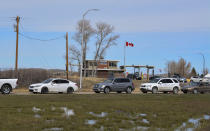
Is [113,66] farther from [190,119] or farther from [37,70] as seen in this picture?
[190,119]

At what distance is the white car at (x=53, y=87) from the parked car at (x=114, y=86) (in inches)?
105

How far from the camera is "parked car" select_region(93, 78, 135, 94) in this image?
3388 cm

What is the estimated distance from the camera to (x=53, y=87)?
1238 inches

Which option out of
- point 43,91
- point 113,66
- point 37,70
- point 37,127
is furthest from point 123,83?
point 113,66

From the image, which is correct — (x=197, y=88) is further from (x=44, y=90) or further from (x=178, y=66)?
(x=178, y=66)

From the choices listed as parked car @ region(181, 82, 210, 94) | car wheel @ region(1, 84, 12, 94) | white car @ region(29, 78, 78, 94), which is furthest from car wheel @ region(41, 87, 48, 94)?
parked car @ region(181, 82, 210, 94)

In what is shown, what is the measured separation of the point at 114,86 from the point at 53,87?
6263mm

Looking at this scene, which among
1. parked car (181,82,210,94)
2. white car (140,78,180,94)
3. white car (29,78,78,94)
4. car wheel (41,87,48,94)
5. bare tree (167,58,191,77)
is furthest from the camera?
bare tree (167,58,191,77)

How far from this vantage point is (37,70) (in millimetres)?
47125

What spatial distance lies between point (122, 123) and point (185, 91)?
29.5 meters

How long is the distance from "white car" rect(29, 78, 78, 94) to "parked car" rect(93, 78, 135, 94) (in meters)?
2.66

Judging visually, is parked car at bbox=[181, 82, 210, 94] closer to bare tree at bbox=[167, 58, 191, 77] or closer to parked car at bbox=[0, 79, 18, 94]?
parked car at bbox=[0, 79, 18, 94]

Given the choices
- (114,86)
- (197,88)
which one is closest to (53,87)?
(114,86)

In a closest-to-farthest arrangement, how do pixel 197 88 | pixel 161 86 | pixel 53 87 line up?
pixel 53 87 < pixel 161 86 < pixel 197 88
